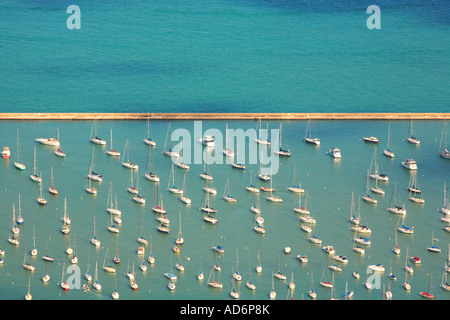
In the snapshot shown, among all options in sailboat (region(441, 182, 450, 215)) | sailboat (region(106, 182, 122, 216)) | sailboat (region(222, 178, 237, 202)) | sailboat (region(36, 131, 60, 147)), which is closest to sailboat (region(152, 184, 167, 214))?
sailboat (region(106, 182, 122, 216))

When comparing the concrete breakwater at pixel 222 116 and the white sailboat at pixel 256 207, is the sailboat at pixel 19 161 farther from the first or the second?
the white sailboat at pixel 256 207

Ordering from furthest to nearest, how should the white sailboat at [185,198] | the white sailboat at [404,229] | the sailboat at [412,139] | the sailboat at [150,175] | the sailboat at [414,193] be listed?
the sailboat at [412,139] < the sailboat at [150,175] < the sailboat at [414,193] < the white sailboat at [185,198] < the white sailboat at [404,229]

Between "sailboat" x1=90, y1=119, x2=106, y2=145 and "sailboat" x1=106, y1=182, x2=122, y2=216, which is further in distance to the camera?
"sailboat" x1=90, y1=119, x2=106, y2=145

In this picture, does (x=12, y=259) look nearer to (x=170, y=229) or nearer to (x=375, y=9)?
(x=170, y=229)

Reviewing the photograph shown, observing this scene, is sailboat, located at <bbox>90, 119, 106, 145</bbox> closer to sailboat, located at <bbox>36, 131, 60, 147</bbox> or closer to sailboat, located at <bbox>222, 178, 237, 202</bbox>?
sailboat, located at <bbox>36, 131, 60, 147</bbox>

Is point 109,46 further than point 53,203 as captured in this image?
Yes

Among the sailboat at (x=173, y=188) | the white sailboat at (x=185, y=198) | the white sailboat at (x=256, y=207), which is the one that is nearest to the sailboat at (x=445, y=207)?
the white sailboat at (x=256, y=207)

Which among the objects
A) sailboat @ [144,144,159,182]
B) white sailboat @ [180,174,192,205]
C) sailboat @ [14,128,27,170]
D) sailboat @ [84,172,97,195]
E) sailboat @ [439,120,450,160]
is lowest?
white sailboat @ [180,174,192,205]

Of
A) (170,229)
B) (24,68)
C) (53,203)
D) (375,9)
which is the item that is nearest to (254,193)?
(170,229)

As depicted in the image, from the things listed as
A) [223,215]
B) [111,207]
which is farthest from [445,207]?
[111,207]
